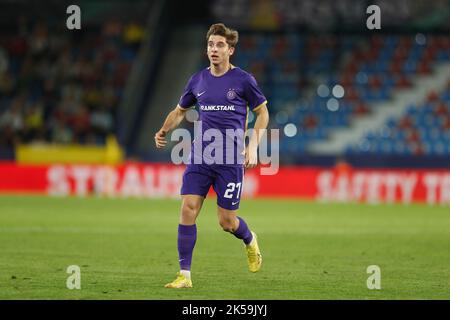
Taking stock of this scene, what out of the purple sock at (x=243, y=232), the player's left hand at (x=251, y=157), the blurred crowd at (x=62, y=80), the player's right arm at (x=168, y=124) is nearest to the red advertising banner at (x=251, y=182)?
the blurred crowd at (x=62, y=80)

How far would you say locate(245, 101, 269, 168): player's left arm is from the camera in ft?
31.3

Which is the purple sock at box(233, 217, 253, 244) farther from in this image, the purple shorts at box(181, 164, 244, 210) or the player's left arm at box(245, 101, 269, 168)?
the player's left arm at box(245, 101, 269, 168)

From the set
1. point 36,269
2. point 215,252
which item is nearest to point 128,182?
point 215,252

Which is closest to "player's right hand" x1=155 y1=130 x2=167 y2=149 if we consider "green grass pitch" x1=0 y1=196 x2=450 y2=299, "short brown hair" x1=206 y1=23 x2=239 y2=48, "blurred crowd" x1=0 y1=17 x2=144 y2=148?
"short brown hair" x1=206 y1=23 x2=239 y2=48

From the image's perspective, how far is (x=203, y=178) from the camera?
9.78m

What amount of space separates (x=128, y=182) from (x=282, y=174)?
4.29 m

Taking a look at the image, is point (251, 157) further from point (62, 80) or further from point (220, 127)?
point (62, 80)

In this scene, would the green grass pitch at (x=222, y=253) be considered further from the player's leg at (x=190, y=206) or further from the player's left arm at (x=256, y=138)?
the player's left arm at (x=256, y=138)

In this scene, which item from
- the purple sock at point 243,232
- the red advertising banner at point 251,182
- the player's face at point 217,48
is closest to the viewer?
the player's face at point 217,48

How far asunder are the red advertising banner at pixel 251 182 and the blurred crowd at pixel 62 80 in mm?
2265

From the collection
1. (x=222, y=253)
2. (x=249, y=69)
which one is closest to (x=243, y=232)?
(x=222, y=253)

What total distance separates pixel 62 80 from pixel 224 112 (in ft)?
73.7

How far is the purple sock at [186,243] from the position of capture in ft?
31.4
